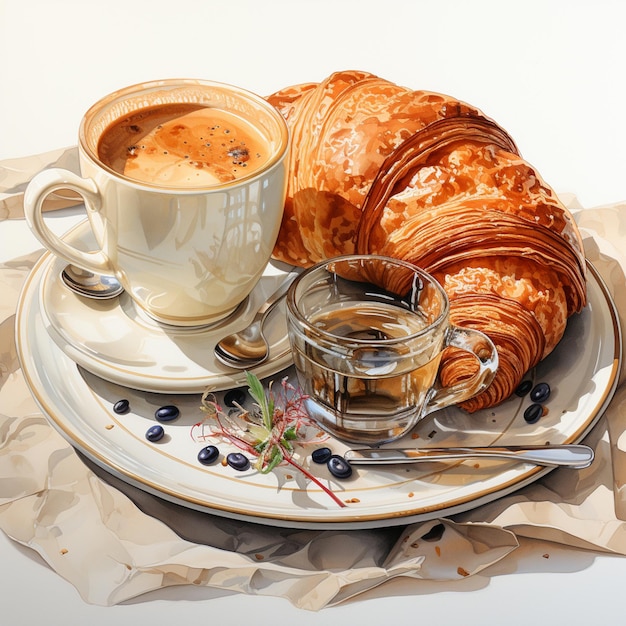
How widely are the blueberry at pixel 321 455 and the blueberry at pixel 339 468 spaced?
18mm

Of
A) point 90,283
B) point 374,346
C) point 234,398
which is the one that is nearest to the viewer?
point 374,346

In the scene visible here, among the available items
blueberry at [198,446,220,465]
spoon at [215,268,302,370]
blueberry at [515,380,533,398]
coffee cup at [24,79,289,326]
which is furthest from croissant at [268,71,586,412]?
blueberry at [198,446,220,465]

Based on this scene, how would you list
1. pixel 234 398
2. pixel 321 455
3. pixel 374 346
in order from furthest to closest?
pixel 234 398, pixel 321 455, pixel 374 346

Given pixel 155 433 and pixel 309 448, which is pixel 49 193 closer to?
pixel 155 433

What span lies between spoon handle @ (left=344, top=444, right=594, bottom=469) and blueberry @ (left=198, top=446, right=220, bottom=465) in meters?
0.21

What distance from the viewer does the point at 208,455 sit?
1.36 meters

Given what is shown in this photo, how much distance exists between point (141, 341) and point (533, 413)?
71 centimetres

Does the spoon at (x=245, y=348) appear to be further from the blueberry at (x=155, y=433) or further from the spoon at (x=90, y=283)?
the spoon at (x=90, y=283)

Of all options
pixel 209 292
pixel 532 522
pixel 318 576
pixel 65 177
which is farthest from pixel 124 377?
pixel 532 522

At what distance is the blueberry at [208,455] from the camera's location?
4.45ft

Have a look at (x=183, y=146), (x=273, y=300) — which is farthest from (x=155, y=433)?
(x=183, y=146)

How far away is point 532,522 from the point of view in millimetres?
1321

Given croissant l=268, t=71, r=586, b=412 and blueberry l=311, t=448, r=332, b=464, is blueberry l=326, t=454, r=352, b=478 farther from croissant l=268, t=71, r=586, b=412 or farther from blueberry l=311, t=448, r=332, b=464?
croissant l=268, t=71, r=586, b=412

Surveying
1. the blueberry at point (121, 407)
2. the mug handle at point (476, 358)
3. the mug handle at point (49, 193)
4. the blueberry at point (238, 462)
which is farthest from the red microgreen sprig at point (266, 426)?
the mug handle at point (49, 193)
